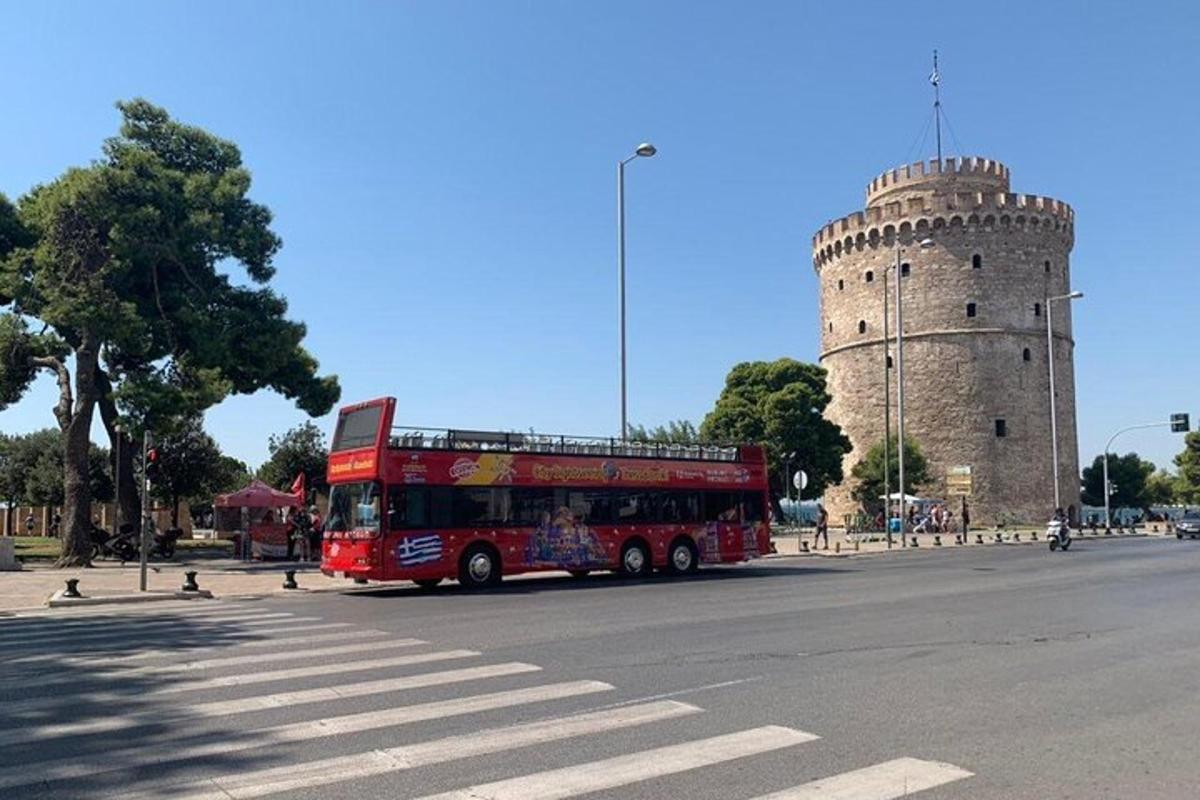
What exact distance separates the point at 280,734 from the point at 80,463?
24.2 metres

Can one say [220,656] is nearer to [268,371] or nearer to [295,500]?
[268,371]

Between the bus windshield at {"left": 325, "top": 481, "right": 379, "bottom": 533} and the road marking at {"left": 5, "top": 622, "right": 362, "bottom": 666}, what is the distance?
5.41 m

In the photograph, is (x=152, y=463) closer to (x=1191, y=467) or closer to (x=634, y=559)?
(x=634, y=559)

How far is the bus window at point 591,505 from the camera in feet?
70.9

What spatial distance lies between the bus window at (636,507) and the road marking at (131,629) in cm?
910

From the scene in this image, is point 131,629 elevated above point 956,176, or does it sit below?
below

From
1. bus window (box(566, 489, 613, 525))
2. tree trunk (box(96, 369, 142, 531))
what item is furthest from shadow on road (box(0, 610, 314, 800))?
tree trunk (box(96, 369, 142, 531))

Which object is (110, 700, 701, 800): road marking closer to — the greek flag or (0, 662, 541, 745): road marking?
(0, 662, 541, 745): road marking

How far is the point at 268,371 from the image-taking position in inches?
1177

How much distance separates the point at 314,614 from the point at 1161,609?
1314cm

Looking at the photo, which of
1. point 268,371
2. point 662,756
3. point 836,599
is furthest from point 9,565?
point 662,756

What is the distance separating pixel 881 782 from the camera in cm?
557

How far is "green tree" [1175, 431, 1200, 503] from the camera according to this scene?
92188 mm

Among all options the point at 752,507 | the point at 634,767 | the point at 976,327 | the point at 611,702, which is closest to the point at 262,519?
the point at 752,507
